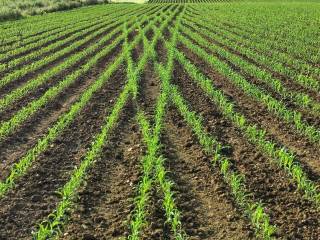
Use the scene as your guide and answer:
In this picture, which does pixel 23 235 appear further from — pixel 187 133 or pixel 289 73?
pixel 289 73

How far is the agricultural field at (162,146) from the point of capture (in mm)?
6406

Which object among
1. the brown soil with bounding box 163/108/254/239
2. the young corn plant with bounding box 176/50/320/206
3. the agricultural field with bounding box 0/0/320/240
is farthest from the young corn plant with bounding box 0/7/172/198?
the young corn plant with bounding box 176/50/320/206

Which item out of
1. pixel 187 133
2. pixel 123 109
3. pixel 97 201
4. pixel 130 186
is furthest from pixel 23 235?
pixel 123 109

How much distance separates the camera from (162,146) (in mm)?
8797

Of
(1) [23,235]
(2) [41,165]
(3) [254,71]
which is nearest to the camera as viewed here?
(1) [23,235]

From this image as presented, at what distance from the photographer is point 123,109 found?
11219 mm

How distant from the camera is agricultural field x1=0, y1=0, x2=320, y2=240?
21.0 feet

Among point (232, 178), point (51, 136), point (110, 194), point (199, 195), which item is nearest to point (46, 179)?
point (110, 194)

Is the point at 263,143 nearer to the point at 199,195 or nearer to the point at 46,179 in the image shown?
the point at 199,195

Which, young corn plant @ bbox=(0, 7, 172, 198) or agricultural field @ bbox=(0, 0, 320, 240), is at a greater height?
young corn plant @ bbox=(0, 7, 172, 198)

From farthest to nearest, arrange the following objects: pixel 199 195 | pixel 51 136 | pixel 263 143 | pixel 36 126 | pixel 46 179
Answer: pixel 36 126, pixel 51 136, pixel 263 143, pixel 46 179, pixel 199 195

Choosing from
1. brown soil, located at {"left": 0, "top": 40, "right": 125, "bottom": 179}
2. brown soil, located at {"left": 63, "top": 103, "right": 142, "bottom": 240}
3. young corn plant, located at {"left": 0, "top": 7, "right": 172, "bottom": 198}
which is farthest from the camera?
brown soil, located at {"left": 0, "top": 40, "right": 125, "bottom": 179}

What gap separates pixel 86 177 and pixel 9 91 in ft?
21.5

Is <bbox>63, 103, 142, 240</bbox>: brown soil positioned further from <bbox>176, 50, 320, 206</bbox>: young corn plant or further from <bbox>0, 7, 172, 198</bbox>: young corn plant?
<bbox>176, 50, 320, 206</bbox>: young corn plant
